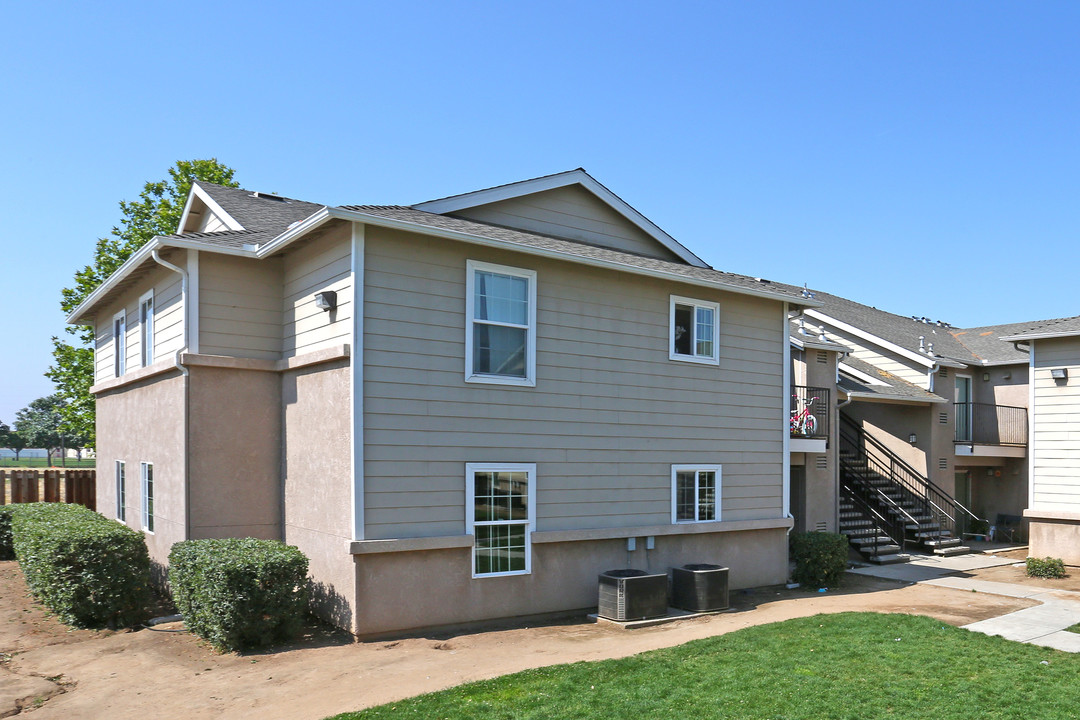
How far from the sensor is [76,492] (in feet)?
59.0

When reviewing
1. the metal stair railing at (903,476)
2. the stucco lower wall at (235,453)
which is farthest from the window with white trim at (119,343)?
the metal stair railing at (903,476)

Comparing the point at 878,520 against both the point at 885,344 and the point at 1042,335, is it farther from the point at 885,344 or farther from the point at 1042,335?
the point at 885,344

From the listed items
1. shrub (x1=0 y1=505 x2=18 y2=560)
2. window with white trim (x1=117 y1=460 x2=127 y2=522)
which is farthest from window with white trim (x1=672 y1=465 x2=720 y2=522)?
shrub (x1=0 y1=505 x2=18 y2=560)

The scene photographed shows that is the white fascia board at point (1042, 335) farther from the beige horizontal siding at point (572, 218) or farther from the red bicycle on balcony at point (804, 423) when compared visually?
the beige horizontal siding at point (572, 218)

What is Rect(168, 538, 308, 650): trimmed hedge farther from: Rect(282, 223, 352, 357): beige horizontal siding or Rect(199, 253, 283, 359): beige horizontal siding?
Rect(199, 253, 283, 359): beige horizontal siding

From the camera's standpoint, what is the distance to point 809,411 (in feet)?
52.5

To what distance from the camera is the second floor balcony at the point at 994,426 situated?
70.3 feet

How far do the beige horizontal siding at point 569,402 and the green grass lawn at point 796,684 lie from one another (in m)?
2.72

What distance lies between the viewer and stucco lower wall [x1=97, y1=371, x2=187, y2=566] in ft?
34.4

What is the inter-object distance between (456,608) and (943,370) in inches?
666

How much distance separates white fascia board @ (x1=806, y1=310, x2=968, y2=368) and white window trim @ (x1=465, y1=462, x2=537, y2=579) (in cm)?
1430

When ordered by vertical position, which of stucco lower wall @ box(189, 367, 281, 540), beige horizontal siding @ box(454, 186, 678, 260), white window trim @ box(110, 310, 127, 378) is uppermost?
beige horizontal siding @ box(454, 186, 678, 260)

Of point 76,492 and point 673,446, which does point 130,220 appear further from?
point 673,446

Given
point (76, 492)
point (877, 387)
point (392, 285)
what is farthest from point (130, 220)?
point (877, 387)
